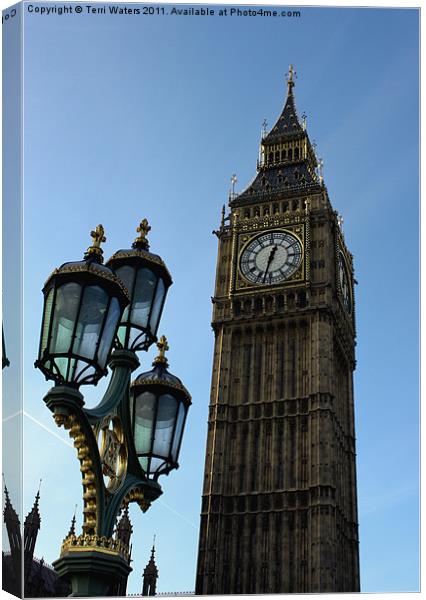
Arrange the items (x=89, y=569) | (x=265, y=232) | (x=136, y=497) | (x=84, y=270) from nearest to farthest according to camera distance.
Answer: (x=89, y=569) → (x=84, y=270) → (x=136, y=497) → (x=265, y=232)

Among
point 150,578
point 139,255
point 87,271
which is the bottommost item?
point 87,271

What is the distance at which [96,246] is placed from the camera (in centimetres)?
945

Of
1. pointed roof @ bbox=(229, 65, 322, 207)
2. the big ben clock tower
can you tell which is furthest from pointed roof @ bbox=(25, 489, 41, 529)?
pointed roof @ bbox=(229, 65, 322, 207)

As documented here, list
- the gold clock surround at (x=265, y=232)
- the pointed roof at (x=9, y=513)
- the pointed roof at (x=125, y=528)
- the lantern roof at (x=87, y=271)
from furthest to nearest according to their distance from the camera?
the gold clock surround at (x=265, y=232)
the pointed roof at (x=125, y=528)
the pointed roof at (x=9, y=513)
the lantern roof at (x=87, y=271)

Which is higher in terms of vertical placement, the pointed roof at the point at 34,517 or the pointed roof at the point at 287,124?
the pointed roof at the point at 287,124

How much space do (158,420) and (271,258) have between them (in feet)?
141

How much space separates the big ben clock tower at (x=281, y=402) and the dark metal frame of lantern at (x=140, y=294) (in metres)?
34.1

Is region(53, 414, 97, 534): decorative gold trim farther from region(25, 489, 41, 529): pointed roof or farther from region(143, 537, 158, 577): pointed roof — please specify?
region(143, 537, 158, 577): pointed roof

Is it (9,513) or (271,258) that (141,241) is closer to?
(9,513)

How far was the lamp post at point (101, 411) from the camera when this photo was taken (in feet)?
27.1

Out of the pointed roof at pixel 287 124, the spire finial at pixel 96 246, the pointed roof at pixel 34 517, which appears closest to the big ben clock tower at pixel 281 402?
the pointed roof at pixel 287 124

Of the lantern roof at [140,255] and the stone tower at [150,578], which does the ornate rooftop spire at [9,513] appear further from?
the stone tower at [150,578]

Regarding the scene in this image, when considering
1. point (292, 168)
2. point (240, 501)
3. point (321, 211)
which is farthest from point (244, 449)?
point (292, 168)

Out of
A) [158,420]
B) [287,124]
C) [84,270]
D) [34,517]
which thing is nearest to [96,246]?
[84,270]
